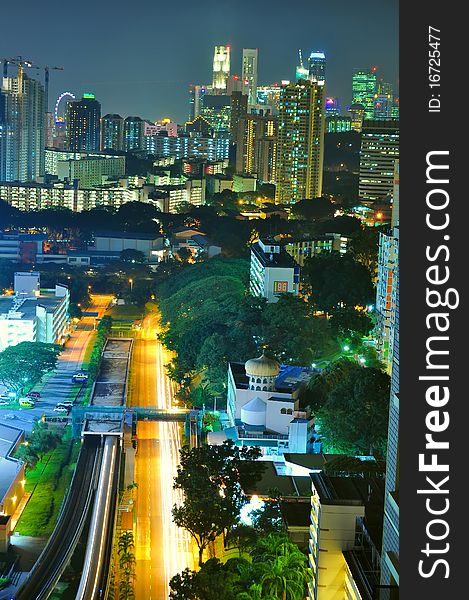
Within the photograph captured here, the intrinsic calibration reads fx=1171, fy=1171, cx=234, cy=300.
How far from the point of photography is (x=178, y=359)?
11.4 metres

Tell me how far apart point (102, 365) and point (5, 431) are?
8.95 feet

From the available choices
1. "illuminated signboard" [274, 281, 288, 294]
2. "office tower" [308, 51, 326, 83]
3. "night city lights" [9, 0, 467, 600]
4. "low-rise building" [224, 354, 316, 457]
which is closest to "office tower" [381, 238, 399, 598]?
"night city lights" [9, 0, 467, 600]

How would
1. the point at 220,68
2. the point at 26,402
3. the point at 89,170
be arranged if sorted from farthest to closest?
Result: the point at 220,68
the point at 89,170
the point at 26,402

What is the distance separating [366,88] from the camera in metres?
28.4

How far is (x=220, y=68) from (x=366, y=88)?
20.3ft

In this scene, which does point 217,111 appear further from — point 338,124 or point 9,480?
point 9,480

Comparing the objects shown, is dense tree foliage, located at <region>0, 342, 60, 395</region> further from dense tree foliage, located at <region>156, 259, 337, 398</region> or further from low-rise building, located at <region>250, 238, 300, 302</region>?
low-rise building, located at <region>250, 238, 300, 302</region>

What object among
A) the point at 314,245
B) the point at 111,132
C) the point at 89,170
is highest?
the point at 111,132

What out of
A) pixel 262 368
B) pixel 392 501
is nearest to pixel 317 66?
pixel 262 368

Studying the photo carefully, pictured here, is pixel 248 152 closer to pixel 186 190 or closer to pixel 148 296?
pixel 186 190

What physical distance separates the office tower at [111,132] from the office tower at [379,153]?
479 inches

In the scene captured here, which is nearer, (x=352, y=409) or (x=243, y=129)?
(x=352, y=409)

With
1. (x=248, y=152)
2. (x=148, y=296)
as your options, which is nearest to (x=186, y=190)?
(x=248, y=152)

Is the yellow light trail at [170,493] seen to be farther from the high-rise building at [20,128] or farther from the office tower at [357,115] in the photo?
the office tower at [357,115]
